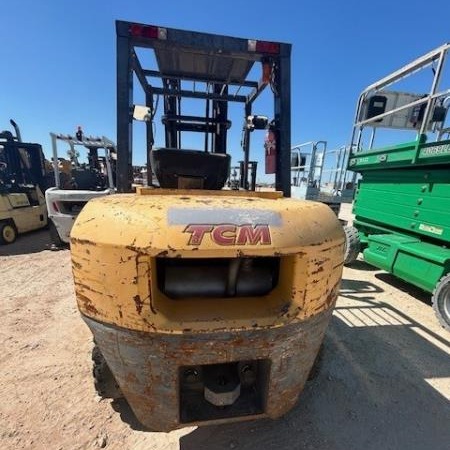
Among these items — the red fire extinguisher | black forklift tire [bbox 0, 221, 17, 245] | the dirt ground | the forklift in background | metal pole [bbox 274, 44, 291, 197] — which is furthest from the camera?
the forklift in background

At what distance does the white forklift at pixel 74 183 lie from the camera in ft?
20.9

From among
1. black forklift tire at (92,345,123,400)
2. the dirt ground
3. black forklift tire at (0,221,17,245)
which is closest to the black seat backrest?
black forklift tire at (92,345,123,400)

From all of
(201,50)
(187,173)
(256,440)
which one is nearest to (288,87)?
(201,50)

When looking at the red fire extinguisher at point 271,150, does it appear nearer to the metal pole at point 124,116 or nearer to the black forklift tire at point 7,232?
the metal pole at point 124,116

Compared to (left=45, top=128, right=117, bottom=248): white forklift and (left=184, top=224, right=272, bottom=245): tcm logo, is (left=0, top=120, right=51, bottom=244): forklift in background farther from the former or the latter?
(left=184, top=224, right=272, bottom=245): tcm logo

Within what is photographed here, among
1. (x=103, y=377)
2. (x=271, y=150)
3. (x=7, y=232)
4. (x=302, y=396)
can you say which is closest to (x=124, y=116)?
(x=271, y=150)

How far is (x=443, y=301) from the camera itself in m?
3.78

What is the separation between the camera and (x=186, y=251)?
3.97 ft

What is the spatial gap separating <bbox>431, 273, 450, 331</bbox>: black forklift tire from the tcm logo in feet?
12.0

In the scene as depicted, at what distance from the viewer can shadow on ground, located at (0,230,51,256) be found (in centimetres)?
670

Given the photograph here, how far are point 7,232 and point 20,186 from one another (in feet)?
5.33

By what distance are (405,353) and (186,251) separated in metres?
3.08

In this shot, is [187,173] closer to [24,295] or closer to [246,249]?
[246,249]

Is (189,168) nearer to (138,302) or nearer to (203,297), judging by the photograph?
(203,297)
